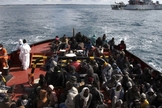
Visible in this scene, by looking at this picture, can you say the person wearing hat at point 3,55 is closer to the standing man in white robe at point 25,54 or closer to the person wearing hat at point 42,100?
the standing man in white robe at point 25,54

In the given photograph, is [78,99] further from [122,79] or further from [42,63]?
[42,63]

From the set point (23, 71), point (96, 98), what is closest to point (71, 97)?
point (96, 98)

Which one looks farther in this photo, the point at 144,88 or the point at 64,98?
the point at 144,88

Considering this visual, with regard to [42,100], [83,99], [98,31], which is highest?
[83,99]

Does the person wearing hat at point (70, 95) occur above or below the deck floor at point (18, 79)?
above

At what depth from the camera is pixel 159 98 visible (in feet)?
24.3

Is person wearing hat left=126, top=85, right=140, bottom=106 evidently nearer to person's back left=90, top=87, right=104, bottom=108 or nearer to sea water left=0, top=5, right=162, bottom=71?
person's back left=90, top=87, right=104, bottom=108

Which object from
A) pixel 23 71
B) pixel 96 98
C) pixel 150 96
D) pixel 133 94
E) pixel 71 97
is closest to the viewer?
pixel 71 97

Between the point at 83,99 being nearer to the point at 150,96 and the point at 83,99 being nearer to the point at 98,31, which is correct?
the point at 150,96

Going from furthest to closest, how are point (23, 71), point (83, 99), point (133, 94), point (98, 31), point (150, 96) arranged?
point (98, 31), point (23, 71), point (150, 96), point (133, 94), point (83, 99)

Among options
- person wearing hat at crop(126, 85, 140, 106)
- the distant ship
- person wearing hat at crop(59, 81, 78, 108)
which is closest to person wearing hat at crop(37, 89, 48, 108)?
person wearing hat at crop(59, 81, 78, 108)

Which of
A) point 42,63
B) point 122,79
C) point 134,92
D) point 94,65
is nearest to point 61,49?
point 42,63

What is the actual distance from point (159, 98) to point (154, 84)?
4.82 feet

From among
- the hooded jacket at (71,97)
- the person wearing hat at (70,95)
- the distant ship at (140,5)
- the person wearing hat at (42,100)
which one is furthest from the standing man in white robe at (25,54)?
the distant ship at (140,5)
